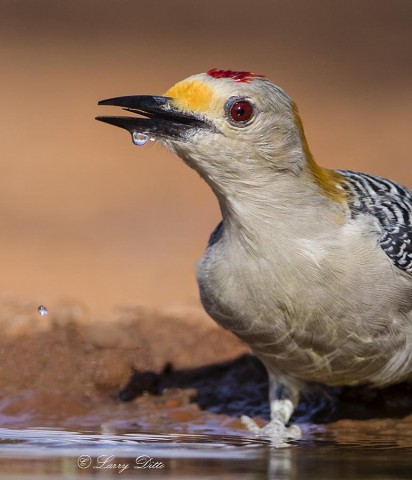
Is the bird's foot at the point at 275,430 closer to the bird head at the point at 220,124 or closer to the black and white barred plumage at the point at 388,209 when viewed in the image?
the black and white barred plumage at the point at 388,209

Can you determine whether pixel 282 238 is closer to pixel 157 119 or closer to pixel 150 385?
pixel 157 119

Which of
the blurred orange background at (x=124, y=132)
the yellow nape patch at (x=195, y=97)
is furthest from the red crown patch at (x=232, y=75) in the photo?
the blurred orange background at (x=124, y=132)

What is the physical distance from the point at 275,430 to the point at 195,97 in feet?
7.15

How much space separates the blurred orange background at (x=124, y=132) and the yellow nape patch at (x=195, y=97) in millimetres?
4537

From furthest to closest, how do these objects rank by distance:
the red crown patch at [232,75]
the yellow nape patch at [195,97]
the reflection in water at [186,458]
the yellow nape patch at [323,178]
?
the yellow nape patch at [323,178], the red crown patch at [232,75], the yellow nape patch at [195,97], the reflection in water at [186,458]

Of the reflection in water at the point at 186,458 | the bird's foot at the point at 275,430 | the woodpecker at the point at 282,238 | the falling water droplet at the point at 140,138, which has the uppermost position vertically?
the falling water droplet at the point at 140,138

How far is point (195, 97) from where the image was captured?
6836mm

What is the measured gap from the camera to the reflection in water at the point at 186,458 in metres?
5.71

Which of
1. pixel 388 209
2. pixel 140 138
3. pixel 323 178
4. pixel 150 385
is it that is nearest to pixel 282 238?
pixel 323 178

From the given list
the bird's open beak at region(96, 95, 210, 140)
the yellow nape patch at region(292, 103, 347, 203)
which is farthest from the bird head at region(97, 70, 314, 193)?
the yellow nape patch at region(292, 103, 347, 203)

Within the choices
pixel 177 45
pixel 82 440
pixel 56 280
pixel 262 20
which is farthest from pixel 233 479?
pixel 262 20

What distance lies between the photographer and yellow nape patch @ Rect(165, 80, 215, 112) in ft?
22.4

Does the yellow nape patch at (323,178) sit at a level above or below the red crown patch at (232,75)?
below

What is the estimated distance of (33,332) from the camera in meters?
9.62
